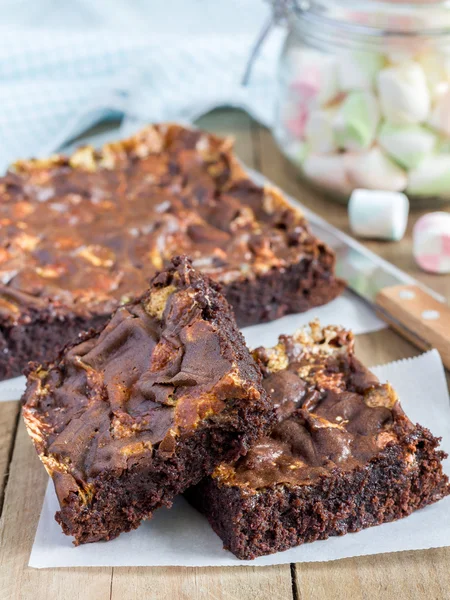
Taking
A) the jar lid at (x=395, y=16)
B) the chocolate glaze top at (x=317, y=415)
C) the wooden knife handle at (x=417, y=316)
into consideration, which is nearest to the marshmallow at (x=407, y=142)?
the jar lid at (x=395, y=16)

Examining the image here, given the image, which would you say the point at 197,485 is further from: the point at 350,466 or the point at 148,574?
the point at 350,466

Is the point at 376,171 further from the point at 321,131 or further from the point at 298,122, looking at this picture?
the point at 298,122

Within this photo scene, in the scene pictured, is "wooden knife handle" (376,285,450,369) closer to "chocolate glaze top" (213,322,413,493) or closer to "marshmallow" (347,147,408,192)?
"chocolate glaze top" (213,322,413,493)

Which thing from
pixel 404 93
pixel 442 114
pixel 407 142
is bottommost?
pixel 407 142

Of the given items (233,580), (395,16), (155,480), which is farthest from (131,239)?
(233,580)

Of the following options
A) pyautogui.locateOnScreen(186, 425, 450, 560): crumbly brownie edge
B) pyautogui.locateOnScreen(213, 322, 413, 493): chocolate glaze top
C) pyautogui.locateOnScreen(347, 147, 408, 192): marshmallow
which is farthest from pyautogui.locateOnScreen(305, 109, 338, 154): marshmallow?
pyautogui.locateOnScreen(186, 425, 450, 560): crumbly brownie edge
